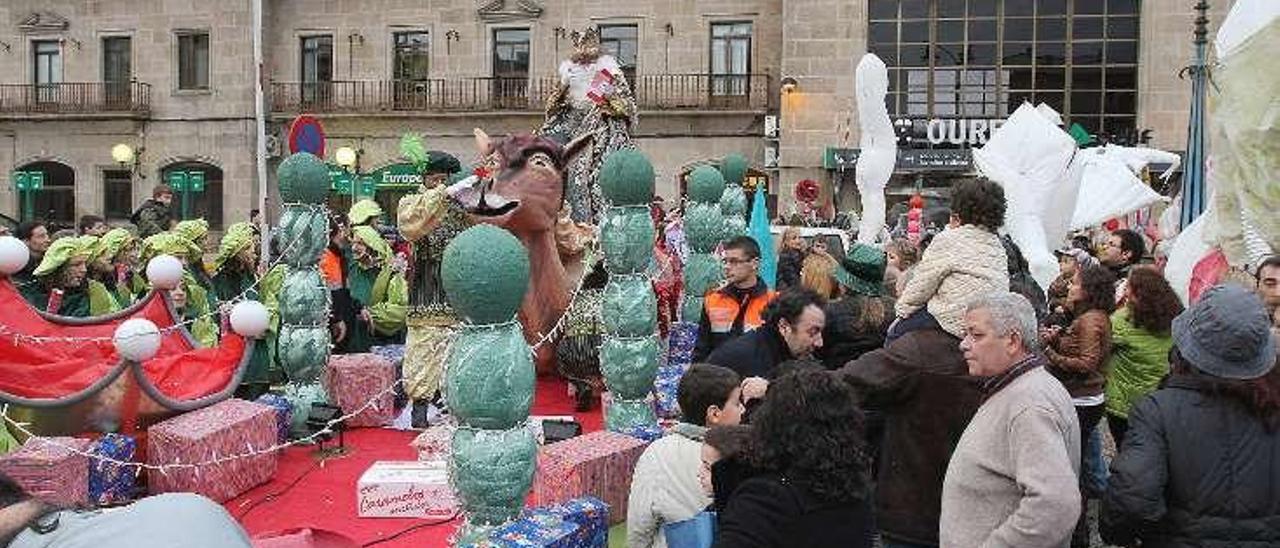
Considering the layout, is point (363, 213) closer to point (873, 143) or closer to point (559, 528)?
point (873, 143)

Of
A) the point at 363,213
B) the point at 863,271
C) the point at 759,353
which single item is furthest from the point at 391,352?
the point at 759,353

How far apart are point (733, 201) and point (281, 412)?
151 inches

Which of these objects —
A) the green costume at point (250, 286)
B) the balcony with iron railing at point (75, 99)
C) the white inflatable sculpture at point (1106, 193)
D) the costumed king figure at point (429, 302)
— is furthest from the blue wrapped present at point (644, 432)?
the balcony with iron railing at point (75, 99)

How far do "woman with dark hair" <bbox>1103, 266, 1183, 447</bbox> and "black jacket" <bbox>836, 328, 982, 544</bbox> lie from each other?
1.94 m

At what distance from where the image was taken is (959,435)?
3941 millimetres

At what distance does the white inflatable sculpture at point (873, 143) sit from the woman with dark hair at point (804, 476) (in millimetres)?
7344

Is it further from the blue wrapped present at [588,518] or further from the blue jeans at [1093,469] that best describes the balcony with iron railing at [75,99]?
the blue jeans at [1093,469]

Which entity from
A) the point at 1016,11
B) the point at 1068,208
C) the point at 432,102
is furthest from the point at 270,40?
the point at 1068,208

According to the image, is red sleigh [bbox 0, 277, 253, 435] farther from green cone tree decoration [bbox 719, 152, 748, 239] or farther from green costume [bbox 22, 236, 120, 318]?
green cone tree decoration [bbox 719, 152, 748, 239]

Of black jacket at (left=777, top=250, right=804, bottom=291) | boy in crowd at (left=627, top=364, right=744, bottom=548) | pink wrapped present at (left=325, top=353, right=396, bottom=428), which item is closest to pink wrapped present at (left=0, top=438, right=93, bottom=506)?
pink wrapped present at (left=325, top=353, right=396, bottom=428)

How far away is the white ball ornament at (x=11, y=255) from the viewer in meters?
5.68

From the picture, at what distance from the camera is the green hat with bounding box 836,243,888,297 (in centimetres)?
545

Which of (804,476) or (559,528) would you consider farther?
(559,528)

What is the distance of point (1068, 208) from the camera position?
351 inches
